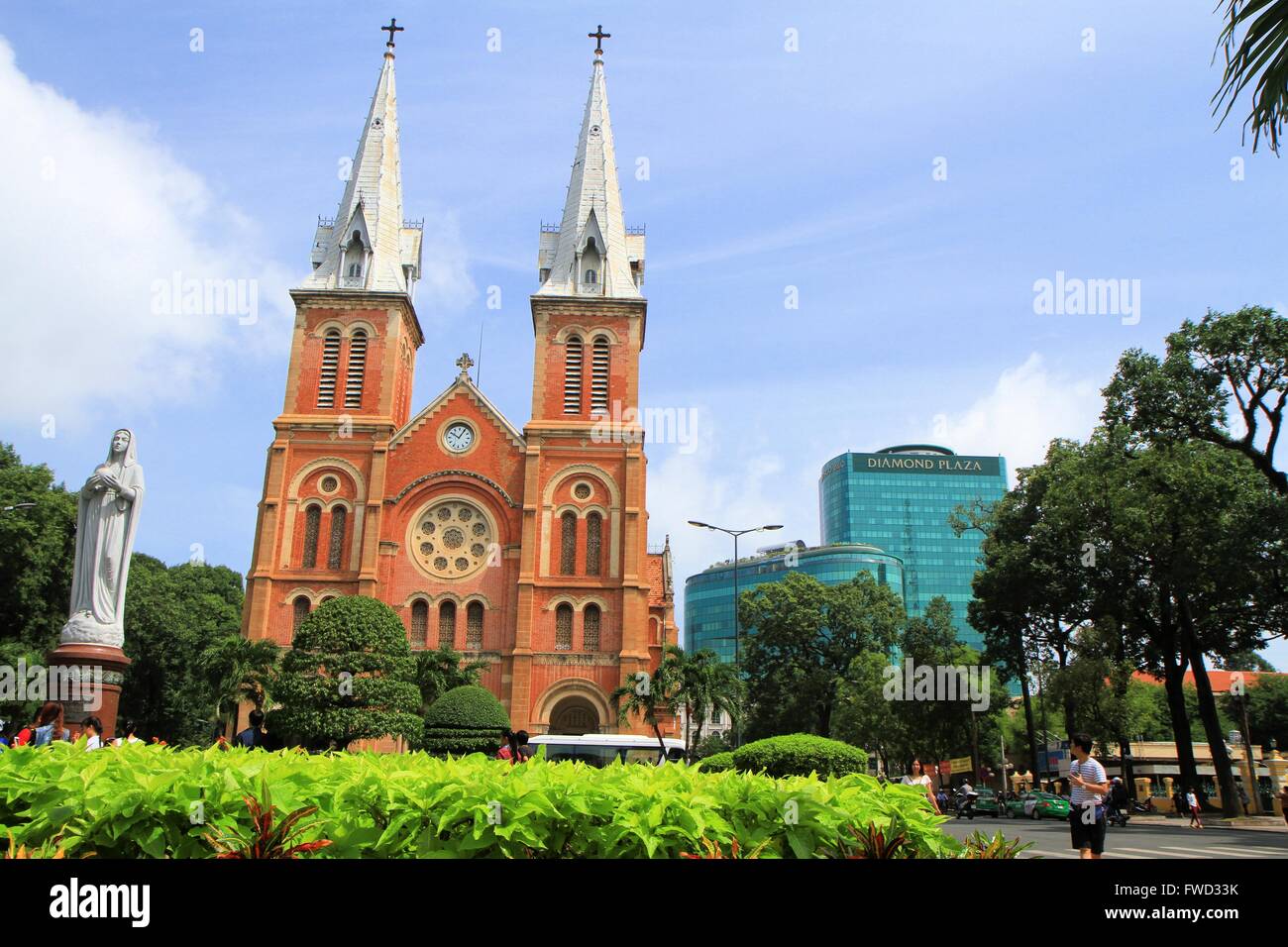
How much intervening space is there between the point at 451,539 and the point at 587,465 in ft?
22.0

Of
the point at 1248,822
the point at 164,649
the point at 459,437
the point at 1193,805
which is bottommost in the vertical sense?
the point at 1248,822

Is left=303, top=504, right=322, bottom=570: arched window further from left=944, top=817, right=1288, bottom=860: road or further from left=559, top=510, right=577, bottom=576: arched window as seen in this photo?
left=944, top=817, right=1288, bottom=860: road

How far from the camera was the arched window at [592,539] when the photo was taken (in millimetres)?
42406

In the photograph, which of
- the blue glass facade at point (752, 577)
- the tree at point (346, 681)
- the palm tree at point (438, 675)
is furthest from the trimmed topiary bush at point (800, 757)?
the blue glass facade at point (752, 577)

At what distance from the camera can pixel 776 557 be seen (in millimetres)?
106438

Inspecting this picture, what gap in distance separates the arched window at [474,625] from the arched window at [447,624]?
1.81ft

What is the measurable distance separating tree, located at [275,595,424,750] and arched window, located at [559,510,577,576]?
10.1m

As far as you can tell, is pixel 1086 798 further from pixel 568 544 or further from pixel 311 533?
pixel 311 533

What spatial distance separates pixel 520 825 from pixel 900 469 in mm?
127189

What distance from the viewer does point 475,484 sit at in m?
43.5

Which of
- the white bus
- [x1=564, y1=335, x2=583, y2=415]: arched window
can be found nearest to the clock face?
[x1=564, y1=335, x2=583, y2=415]: arched window

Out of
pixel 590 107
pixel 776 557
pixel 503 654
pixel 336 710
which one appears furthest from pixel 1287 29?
pixel 776 557

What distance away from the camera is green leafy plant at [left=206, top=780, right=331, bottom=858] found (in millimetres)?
4102

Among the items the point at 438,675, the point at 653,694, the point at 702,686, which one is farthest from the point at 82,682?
the point at 702,686
